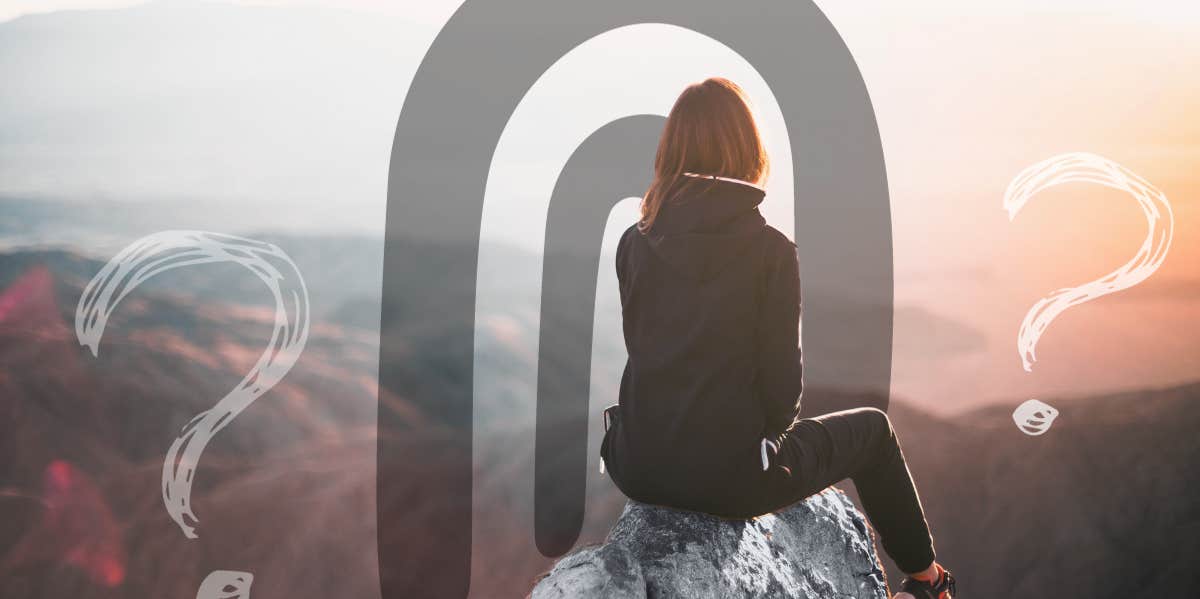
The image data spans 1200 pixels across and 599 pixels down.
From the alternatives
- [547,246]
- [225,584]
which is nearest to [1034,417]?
[547,246]

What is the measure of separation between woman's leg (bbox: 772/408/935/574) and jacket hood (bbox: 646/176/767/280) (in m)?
0.53

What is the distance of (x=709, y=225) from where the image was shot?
215 centimetres

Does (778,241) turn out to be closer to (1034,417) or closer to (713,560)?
(713,560)

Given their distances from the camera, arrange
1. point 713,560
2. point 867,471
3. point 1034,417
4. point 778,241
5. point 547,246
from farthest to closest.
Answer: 1. point 1034,417
2. point 547,246
3. point 867,471
4. point 713,560
5. point 778,241

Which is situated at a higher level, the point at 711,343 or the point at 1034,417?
the point at 711,343

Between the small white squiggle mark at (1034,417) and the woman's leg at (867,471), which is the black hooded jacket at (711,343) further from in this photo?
the small white squiggle mark at (1034,417)

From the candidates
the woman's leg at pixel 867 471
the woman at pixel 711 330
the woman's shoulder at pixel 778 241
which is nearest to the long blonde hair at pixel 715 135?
the woman at pixel 711 330

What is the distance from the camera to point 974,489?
230 inches

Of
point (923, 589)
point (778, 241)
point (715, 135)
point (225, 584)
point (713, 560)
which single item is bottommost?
point (225, 584)

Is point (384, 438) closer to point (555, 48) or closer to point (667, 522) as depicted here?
point (555, 48)

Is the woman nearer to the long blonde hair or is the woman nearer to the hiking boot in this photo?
the long blonde hair

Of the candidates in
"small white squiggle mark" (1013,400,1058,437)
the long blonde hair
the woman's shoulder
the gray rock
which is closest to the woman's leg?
the gray rock

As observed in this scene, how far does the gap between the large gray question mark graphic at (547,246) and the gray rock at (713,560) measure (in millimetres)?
1439

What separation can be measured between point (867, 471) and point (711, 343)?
30.0 inches
